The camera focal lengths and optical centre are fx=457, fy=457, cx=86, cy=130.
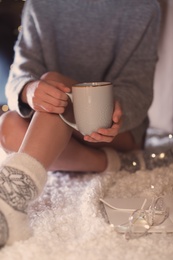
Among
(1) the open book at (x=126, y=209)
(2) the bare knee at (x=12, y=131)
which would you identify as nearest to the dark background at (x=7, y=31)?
(2) the bare knee at (x=12, y=131)

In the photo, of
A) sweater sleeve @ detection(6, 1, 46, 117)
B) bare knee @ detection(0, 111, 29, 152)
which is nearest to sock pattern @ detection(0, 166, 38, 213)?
bare knee @ detection(0, 111, 29, 152)

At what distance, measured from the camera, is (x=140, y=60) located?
1.21 m

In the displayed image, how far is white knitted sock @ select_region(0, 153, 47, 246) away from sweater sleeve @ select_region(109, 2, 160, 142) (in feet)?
1.32

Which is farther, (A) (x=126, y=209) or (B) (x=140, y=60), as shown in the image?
(B) (x=140, y=60)

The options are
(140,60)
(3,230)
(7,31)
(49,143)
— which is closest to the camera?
(3,230)

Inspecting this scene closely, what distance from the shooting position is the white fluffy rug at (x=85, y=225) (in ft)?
2.38

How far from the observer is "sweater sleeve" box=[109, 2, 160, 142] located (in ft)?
3.83

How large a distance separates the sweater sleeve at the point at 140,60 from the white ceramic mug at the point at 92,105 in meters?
0.29

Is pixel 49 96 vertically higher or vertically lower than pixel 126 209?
higher

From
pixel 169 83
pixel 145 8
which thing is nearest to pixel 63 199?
pixel 145 8

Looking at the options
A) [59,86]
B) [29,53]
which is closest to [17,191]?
[59,86]

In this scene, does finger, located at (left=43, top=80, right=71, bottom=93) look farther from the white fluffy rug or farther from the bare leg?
the white fluffy rug

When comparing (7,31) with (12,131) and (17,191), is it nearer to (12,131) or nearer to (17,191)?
(12,131)

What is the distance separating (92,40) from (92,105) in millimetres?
444
